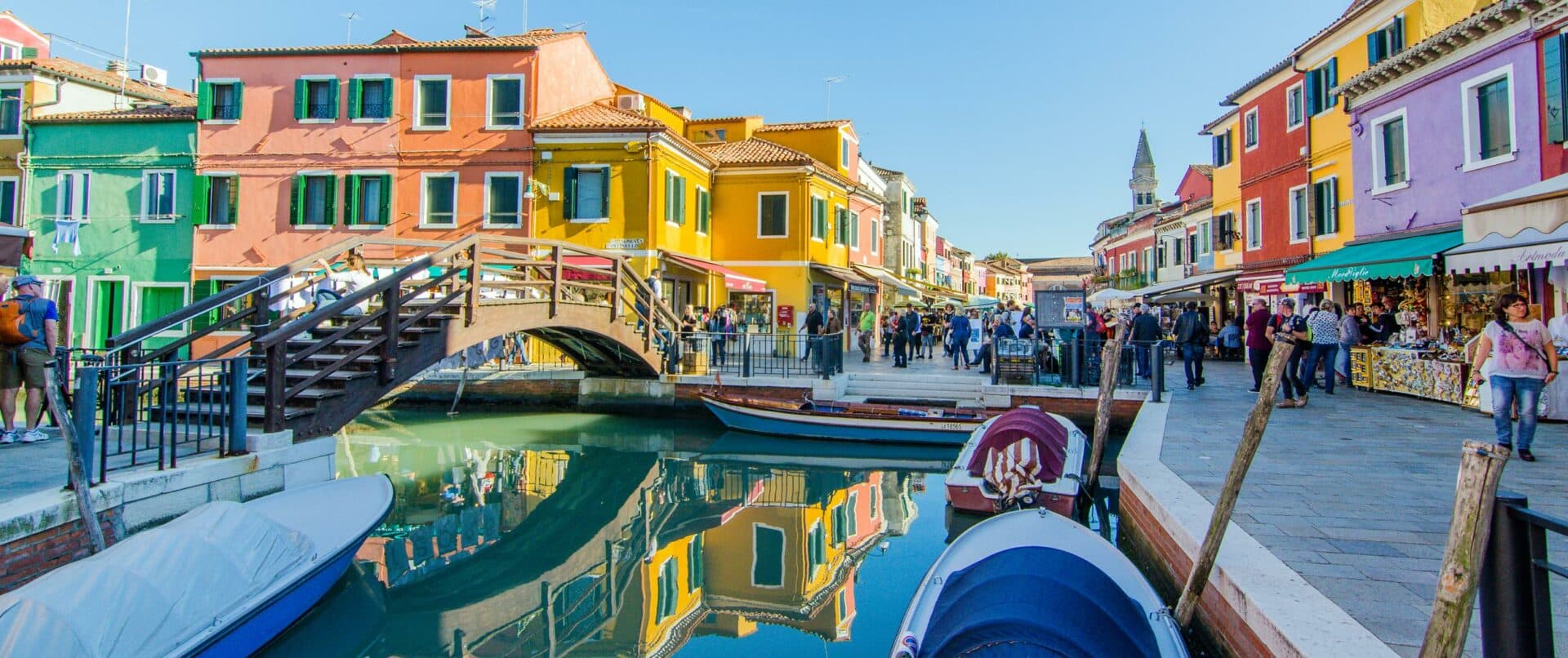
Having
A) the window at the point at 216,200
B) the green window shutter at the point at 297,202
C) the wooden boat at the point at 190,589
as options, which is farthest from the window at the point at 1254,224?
the window at the point at 216,200

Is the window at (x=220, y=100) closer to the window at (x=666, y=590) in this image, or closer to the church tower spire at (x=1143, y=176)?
the window at (x=666, y=590)

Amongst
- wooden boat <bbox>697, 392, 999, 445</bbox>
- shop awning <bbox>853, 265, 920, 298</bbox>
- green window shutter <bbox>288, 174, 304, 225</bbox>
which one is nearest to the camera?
wooden boat <bbox>697, 392, 999, 445</bbox>

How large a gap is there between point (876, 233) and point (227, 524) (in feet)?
91.9

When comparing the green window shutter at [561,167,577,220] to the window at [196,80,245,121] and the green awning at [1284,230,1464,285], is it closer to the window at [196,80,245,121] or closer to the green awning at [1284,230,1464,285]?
the window at [196,80,245,121]

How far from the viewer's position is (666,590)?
7355 millimetres

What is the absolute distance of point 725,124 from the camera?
2828 cm

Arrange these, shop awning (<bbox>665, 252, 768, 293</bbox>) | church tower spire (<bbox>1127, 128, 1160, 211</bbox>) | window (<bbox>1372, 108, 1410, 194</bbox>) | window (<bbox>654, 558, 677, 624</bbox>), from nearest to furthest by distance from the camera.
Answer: window (<bbox>654, 558, 677, 624</bbox>)
window (<bbox>1372, 108, 1410, 194</bbox>)
shop awning (<bbox>665, 252, 768, 293</bbox>)
church tower spire (<bbox>1127, 128, 1160, 211</bbox>)

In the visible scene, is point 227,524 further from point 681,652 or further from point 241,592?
point 681,652

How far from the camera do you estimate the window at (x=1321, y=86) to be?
1858 cm

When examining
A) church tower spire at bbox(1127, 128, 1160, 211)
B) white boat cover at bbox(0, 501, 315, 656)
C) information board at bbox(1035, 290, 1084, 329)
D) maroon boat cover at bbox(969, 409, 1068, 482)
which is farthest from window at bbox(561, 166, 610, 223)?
church tower spire at bbox(1127, 128, 1160, 211)

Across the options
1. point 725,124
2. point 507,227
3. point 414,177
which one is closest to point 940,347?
point 725,124

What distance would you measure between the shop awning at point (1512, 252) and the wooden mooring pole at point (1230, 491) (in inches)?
281

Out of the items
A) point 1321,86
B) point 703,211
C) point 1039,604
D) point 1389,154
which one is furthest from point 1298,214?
point 1039,604

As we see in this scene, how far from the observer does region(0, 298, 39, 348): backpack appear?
7.33 m
